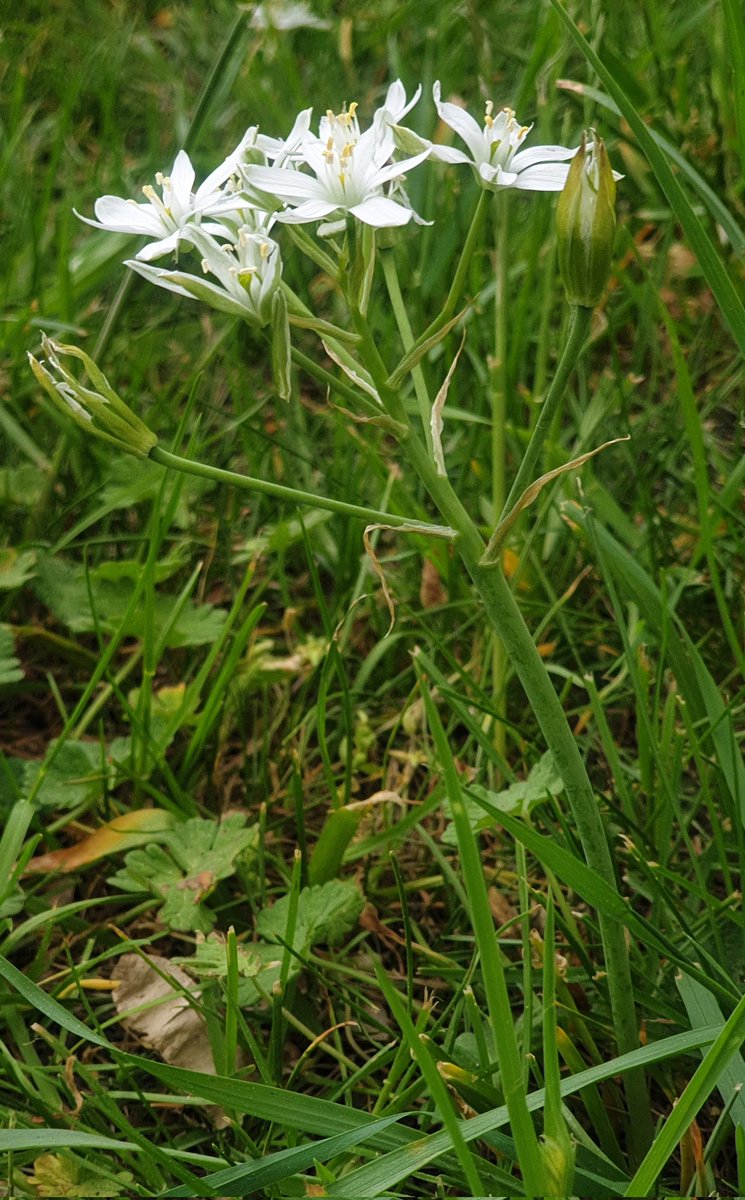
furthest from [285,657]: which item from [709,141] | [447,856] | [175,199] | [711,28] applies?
[711,28]

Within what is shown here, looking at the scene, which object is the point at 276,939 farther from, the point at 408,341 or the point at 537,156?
the point at 537,156

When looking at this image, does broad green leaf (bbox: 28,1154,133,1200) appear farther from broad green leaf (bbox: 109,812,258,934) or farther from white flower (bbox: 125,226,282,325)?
white flower (bbox: 125,226,282,325)

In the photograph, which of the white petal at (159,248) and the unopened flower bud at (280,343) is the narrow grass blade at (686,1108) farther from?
the white petal at (159,248)

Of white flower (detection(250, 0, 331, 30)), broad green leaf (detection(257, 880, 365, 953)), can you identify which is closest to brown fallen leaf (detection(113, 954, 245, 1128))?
broad green leaf (detection(257, 880, 365, 953))

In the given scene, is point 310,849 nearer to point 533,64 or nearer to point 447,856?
point 447,856

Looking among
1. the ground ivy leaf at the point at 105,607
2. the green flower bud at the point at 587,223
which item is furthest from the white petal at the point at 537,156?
the ground ivy leaf at the point at 105,607
